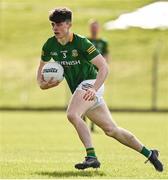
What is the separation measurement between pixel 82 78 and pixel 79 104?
372mm

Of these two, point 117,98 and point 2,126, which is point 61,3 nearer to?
point 117,98

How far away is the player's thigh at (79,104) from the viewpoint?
37.3ft

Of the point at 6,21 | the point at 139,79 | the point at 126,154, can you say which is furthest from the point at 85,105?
the point at 6,21

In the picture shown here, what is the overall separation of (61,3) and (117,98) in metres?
34.4

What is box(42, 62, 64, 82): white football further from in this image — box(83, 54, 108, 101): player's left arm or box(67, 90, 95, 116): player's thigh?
box(83, 54, 108, 101): player's left arm

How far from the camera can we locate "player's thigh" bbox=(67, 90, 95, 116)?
11.4 m

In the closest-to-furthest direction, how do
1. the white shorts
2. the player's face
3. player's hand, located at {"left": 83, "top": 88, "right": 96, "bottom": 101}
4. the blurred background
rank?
player's hand, located at {"left": 83, "top": 88, "right": 96, "bottom": 101}
the player's face
the white shorts
the blurred background

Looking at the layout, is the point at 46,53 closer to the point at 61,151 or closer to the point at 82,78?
the point at 82,78

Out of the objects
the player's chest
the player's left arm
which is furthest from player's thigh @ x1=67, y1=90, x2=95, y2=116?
the player's chest

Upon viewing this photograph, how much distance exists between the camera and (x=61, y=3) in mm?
72000

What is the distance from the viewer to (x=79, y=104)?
1138cm

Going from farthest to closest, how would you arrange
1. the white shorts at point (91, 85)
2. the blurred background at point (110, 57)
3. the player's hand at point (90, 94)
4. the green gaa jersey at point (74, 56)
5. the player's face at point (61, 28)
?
the blurred background at point (110, 57)
the white shorts at point (91, 85)
the green gaa jersey at point (74, 56)
the player's face at point (61, 28)
the player's hand at point (90, 94)

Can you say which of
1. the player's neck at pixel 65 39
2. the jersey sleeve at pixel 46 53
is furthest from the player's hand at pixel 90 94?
the jersey sleeve at pixel 46 53

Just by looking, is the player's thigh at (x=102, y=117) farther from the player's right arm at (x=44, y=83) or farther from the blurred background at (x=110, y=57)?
the blurred background at (x=110, y=57)
